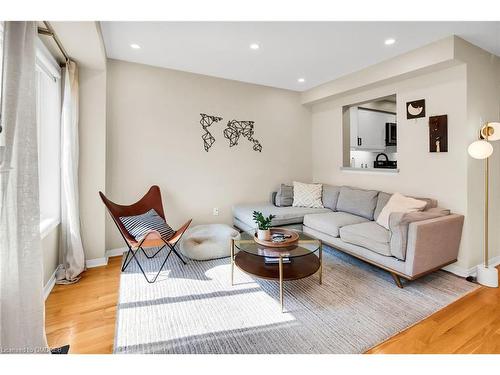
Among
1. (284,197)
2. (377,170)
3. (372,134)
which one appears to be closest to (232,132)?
(284,197)

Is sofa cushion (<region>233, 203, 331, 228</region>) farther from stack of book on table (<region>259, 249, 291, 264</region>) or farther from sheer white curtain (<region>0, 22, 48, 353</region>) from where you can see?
sheer white curtain (<region>0, 22, 48, 353</region>)

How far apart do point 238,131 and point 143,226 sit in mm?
2196

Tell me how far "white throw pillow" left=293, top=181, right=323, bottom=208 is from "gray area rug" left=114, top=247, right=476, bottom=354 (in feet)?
4.57

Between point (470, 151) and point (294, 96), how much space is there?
9.53 feet

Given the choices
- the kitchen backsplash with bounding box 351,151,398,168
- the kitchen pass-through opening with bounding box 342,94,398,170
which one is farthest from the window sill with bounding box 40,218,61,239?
the kitchen backsplash with bounding box 351,151,398,168

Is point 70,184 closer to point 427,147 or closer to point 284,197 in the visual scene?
point 284,197

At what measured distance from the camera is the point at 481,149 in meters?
2.46

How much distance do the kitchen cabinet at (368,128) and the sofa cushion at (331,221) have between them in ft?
6.22

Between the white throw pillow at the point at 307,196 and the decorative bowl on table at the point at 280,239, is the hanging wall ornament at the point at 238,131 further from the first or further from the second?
the decorative bowl on table at the point at 280,239

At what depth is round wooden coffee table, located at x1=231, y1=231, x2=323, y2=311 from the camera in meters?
2.19

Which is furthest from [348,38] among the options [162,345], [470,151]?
[162,345]

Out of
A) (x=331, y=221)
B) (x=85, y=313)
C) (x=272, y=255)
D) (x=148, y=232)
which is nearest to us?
(x=85, y=313)
